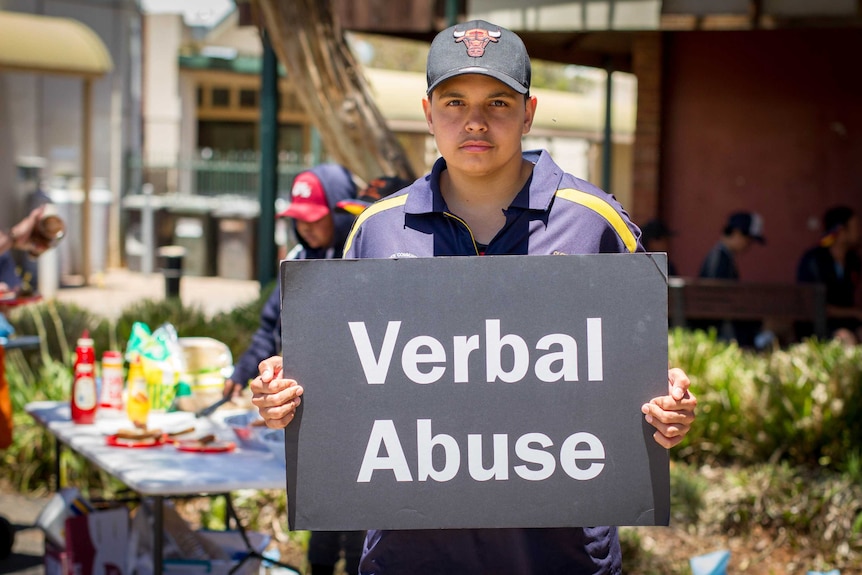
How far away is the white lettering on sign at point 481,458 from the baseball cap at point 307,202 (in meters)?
2.19

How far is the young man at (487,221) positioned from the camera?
98.3 inches

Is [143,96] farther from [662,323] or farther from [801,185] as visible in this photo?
[662,323]

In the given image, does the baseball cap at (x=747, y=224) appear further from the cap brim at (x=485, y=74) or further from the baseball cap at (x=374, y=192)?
the cap brim at (x=485, y=74)

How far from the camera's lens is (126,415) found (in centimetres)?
498

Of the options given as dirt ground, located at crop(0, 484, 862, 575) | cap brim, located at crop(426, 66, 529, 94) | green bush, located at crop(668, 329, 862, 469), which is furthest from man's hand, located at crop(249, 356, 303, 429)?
green bush, located at crop(668, 329, 862, 469)

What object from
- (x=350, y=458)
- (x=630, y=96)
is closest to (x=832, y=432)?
(x=350, y=458)

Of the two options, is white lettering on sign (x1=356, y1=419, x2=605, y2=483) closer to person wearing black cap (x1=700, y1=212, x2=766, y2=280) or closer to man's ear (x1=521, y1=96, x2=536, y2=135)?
man's ear (x1=521, y1=96, x2=536, y2=135)

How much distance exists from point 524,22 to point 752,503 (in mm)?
6097

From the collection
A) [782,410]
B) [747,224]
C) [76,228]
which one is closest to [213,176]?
[76,228]

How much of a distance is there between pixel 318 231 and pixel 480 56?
228cm

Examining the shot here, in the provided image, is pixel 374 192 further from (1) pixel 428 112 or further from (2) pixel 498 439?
(2) pixel 498 439

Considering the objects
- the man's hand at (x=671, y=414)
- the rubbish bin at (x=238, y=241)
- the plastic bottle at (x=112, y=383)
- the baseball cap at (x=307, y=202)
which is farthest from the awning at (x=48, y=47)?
the man's hand at (x=671, y=414)

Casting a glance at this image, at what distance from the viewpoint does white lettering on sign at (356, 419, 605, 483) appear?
2471 millimetres

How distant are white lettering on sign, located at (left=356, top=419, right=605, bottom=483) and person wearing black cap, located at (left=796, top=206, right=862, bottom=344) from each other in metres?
7.17
